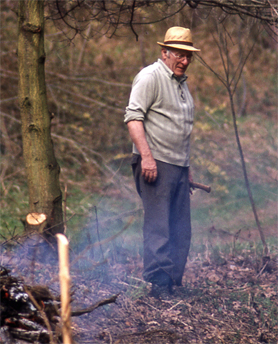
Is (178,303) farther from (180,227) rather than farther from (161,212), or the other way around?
(161,212)

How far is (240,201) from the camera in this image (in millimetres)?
7734

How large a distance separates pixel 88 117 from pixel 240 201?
395 centimetres

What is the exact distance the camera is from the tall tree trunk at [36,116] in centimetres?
345

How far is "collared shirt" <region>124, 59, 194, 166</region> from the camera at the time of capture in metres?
3.25

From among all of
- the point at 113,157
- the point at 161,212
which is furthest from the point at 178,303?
the point at 113,157

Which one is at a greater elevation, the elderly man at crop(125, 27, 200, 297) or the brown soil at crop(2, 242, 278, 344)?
the elderly man at crop(125, 27, 200, 297)

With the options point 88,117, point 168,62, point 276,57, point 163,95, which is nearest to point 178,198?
point 163,95

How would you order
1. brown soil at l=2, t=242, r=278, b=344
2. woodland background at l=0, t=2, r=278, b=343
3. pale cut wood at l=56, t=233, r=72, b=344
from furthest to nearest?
woodland background at l=0, t=2, r=278, b=343 → brown soil at l=2, t=242, r=278, b=344 → pale cut wood at l=56, t=233, r=72, b=344

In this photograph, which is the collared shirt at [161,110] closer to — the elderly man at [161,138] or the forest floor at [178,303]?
the elderly man at [161,138]

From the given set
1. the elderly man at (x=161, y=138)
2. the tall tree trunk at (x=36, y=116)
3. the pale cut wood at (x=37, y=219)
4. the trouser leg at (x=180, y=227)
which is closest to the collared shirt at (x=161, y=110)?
the elderly man at (x=161, y=138)

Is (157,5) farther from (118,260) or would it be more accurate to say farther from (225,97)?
(225,97)

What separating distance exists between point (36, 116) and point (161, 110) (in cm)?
117

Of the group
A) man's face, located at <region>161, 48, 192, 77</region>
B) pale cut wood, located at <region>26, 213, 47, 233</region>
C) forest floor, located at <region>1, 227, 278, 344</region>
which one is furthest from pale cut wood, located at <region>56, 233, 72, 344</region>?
man's face, located at <region>161, 48, 192, 77</region>

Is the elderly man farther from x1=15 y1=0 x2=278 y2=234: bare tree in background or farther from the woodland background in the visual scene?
the woodland background
